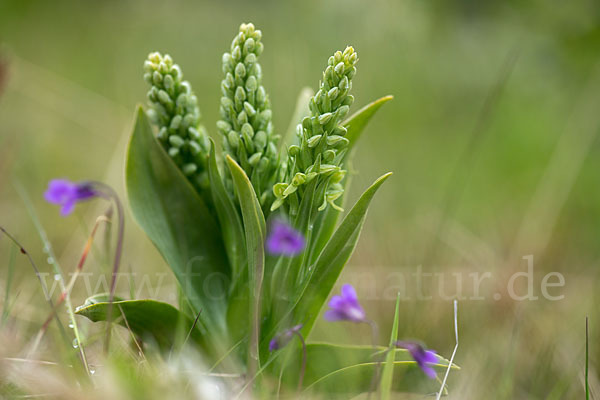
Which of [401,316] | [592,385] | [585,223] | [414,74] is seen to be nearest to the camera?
[592,385]

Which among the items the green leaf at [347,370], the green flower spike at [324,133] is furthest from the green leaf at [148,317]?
the green flower spike at [324,133]

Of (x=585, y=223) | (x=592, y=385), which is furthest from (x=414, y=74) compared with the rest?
(x=592, y=385)

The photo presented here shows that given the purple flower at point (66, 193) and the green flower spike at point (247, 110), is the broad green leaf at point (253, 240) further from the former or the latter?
the purple flower at point (66, 193)

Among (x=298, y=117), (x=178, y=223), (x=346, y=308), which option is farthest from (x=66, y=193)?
(x=346, y=308)

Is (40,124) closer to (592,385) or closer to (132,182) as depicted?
(132,182)

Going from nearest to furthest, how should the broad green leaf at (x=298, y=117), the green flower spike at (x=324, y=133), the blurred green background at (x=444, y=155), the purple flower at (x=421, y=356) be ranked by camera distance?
the green flower spike at (x=324, y=133), the purple flower at (x=421, y=356), the broad green leaf at (x=298, y=117), the blurred green background at (x=444, y=155)

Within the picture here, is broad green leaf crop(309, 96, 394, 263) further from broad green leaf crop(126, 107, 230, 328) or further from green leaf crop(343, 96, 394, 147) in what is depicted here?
broad green leaf crop(126, 107, 230, 328)

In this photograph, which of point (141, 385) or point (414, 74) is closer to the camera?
point (141, 385)
